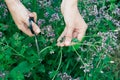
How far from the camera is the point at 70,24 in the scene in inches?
80.7

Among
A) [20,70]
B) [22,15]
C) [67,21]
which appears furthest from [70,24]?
[20,70]

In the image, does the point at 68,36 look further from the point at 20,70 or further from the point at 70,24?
the point at 20,70

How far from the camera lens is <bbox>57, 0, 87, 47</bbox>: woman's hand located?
205 cm

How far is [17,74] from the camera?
7.47 feet

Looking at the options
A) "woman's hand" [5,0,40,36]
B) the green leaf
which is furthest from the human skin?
the green leaf

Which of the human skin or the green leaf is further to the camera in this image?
the green leaf

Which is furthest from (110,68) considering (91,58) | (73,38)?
(73,38)

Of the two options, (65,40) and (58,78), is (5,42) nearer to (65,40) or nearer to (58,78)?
(58,78)

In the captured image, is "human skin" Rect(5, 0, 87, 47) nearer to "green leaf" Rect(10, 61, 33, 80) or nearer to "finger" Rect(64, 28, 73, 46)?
"finger" Rect(64, 28, 73, 46)

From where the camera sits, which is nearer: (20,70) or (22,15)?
(22,15)

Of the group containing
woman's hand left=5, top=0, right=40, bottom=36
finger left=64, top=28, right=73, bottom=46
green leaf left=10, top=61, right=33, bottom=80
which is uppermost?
woman's hand left=5, top=0, right=40, bottom=36

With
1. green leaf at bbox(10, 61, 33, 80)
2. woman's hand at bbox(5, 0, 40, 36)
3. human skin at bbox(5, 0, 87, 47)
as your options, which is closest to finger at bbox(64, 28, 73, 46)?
human skin at bbox(5, 0, 87, 47)

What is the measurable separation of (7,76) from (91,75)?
484mm

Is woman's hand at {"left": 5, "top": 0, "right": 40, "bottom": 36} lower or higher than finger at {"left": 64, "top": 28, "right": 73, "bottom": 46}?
higher
